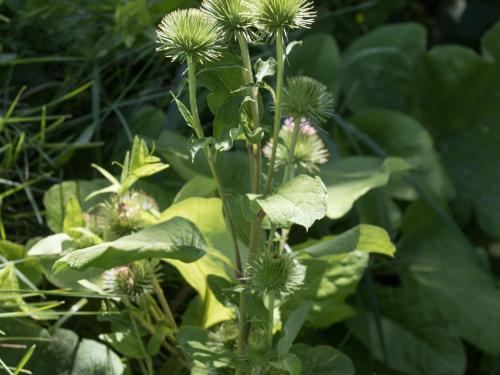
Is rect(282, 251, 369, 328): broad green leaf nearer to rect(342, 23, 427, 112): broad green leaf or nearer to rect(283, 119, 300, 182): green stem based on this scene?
rect(283, 119, 300, 182): green stem

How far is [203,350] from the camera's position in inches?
33.2

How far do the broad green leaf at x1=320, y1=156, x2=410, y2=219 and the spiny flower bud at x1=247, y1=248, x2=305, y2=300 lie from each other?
255mm

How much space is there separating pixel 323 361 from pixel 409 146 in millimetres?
632

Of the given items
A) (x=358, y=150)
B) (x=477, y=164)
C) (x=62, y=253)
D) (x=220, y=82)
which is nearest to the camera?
(x=220, y=82)

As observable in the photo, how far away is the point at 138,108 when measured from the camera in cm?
132

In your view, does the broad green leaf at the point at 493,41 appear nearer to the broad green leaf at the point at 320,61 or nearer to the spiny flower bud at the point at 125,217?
the broad green leaf at the point at 320,61

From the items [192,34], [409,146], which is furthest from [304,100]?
[409,146]

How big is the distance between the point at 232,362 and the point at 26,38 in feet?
2.45

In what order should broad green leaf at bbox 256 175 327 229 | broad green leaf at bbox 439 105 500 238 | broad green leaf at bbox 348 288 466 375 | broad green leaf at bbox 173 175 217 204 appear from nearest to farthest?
broad green leaf at bbox 256 175 327 229 → broad green leaf at bbox 173 175 217 204 → broad green leaf at bbox 348 288 466 375 → broad green leaf at bbox 439 105 500 238

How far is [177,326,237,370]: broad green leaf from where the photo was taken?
828mm

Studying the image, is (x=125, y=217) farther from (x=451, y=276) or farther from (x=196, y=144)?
(x=451, y=276)

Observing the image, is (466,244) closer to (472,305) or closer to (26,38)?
(472,305)

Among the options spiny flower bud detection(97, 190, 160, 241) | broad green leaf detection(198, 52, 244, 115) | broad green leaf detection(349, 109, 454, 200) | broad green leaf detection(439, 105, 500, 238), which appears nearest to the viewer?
broad green leaf detection(198, 52, 244, 115)

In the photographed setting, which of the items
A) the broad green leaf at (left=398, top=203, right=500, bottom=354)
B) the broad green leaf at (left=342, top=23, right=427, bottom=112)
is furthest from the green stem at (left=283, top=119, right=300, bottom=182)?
the broad green leaf at (left=342, top=23, right=427, bottom=112)
